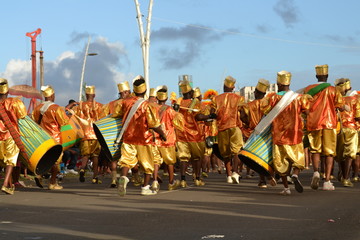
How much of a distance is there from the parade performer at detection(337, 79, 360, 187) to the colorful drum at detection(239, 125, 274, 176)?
288 centimetres

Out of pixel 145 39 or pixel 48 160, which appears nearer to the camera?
pixel 48 160

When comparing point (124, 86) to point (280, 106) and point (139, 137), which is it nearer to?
point (139, 137)

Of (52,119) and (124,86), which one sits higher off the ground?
(124,86)

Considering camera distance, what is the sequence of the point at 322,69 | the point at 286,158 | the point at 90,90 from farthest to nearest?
the point at 90,90
the point at 322,69
the point at 286,158

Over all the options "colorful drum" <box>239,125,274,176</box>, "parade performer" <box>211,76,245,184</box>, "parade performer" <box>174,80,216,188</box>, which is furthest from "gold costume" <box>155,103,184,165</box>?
"colorful drum" <box>239,125,274,176</box>

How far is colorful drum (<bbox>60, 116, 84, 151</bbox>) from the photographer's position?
15.4m

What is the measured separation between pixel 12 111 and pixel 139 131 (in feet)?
7.78

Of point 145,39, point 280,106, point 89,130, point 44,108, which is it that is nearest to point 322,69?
point 280,106

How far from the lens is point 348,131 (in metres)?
15.0

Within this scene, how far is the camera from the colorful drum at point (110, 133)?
12852 millimetres

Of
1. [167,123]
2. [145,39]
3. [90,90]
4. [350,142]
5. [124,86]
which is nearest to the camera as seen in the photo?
[167,123]

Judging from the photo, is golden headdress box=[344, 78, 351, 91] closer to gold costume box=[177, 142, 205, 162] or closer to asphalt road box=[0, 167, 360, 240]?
asphalt road box=[0, 167, 360, 240]

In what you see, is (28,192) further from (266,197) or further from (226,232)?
(226,232)

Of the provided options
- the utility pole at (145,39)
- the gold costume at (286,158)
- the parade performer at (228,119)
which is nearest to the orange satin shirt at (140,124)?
the gold costume at (286,158)
